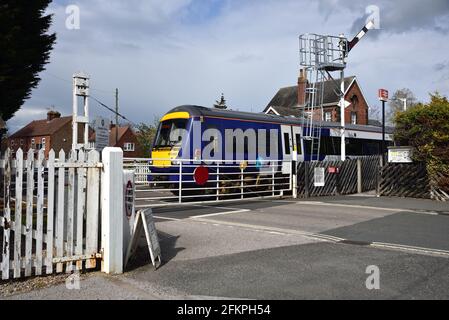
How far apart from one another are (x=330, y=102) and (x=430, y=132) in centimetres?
3577

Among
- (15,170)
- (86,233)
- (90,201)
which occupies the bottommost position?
(86,233)

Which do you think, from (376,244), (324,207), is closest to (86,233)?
(376,244)

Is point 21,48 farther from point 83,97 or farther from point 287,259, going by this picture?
point 287,259

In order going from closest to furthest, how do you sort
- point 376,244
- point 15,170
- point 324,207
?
1. point 15,170
2. point 376,244
3. point 324,207

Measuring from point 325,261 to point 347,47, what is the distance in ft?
51.5

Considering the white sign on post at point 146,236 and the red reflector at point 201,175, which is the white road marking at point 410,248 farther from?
the red reflector at point 201,175

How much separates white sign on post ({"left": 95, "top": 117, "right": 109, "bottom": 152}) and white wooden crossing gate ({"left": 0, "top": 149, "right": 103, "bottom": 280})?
15.0ft

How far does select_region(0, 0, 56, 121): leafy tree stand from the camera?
1566 centimetres

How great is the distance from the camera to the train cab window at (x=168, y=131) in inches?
667

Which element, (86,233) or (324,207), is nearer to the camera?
(86,233)

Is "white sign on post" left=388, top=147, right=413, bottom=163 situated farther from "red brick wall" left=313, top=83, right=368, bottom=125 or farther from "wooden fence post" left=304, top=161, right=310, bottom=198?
"red brick wall" left=313, top=83, right=368, bottom=125

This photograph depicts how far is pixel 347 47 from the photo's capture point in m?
20.4
